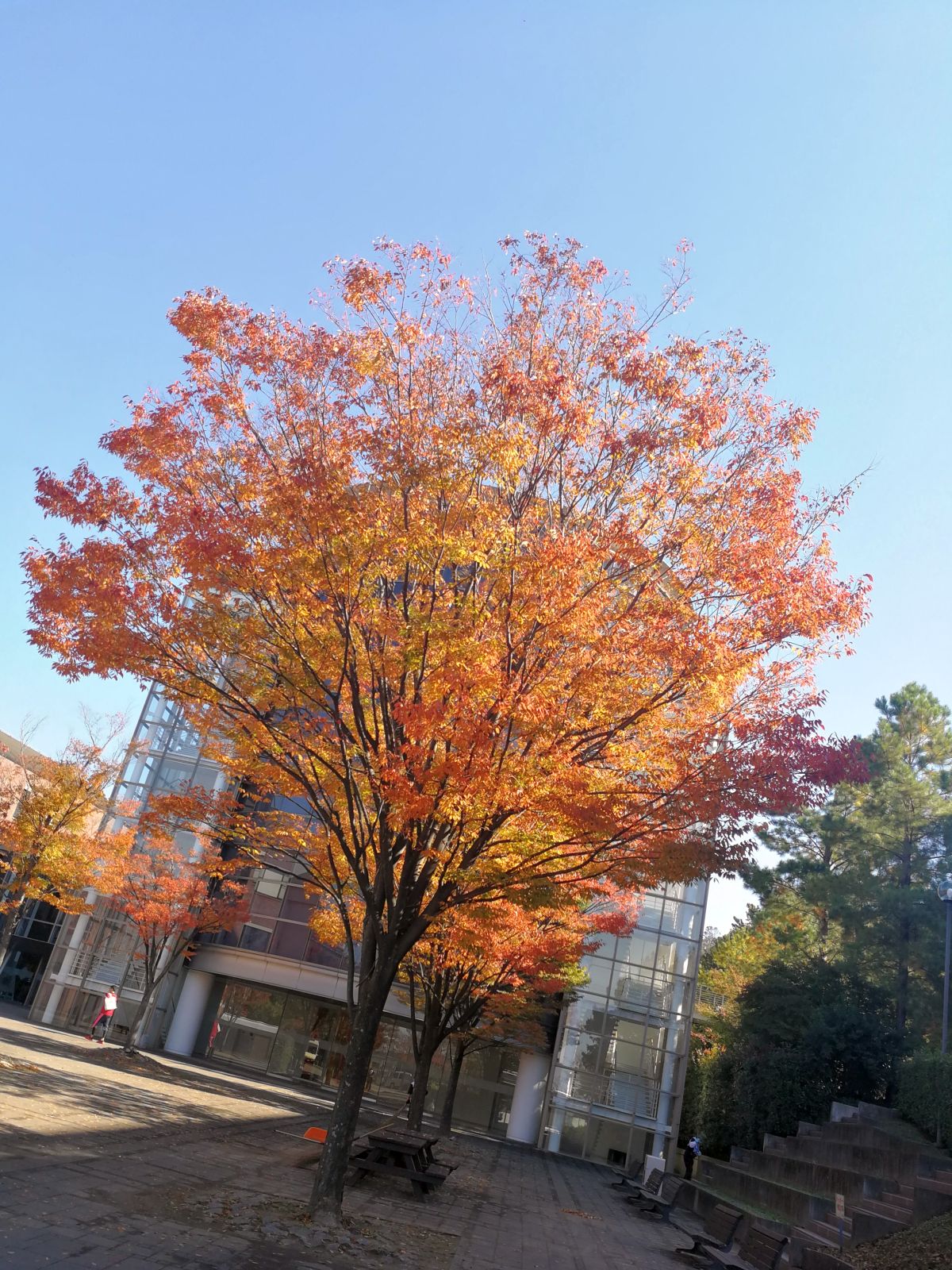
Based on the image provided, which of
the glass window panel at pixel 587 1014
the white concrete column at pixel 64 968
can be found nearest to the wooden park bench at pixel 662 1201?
the glass window panel at pixel 587 1014

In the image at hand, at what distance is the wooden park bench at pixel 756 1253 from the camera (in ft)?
32.2

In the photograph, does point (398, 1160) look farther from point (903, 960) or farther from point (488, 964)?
point (903, 960)

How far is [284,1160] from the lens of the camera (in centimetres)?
1249

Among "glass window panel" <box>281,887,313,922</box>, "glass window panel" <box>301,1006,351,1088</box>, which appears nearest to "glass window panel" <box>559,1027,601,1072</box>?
"glass window panel" <box>301,1006,351,1088</box>

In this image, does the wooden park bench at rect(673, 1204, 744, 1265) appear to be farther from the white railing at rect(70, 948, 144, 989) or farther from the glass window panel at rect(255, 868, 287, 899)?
the white railing at rect(70, 948, 144, 989)

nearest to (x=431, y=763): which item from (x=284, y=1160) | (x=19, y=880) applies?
(x=284, y=1160)

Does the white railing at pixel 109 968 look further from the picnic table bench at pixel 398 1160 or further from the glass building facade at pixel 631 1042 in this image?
the picnic table bench at pixel 398 1160

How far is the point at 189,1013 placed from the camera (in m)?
32.2

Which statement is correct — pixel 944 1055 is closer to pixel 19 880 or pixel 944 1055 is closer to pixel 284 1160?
pixel 284 1160

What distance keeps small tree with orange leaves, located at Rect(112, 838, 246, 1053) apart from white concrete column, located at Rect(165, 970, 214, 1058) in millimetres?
3989

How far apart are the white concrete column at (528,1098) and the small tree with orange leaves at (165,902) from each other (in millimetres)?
10587

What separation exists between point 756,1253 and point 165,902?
63.2ft

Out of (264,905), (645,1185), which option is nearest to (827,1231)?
(645,1185)

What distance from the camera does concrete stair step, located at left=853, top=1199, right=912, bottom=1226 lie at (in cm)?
1130
